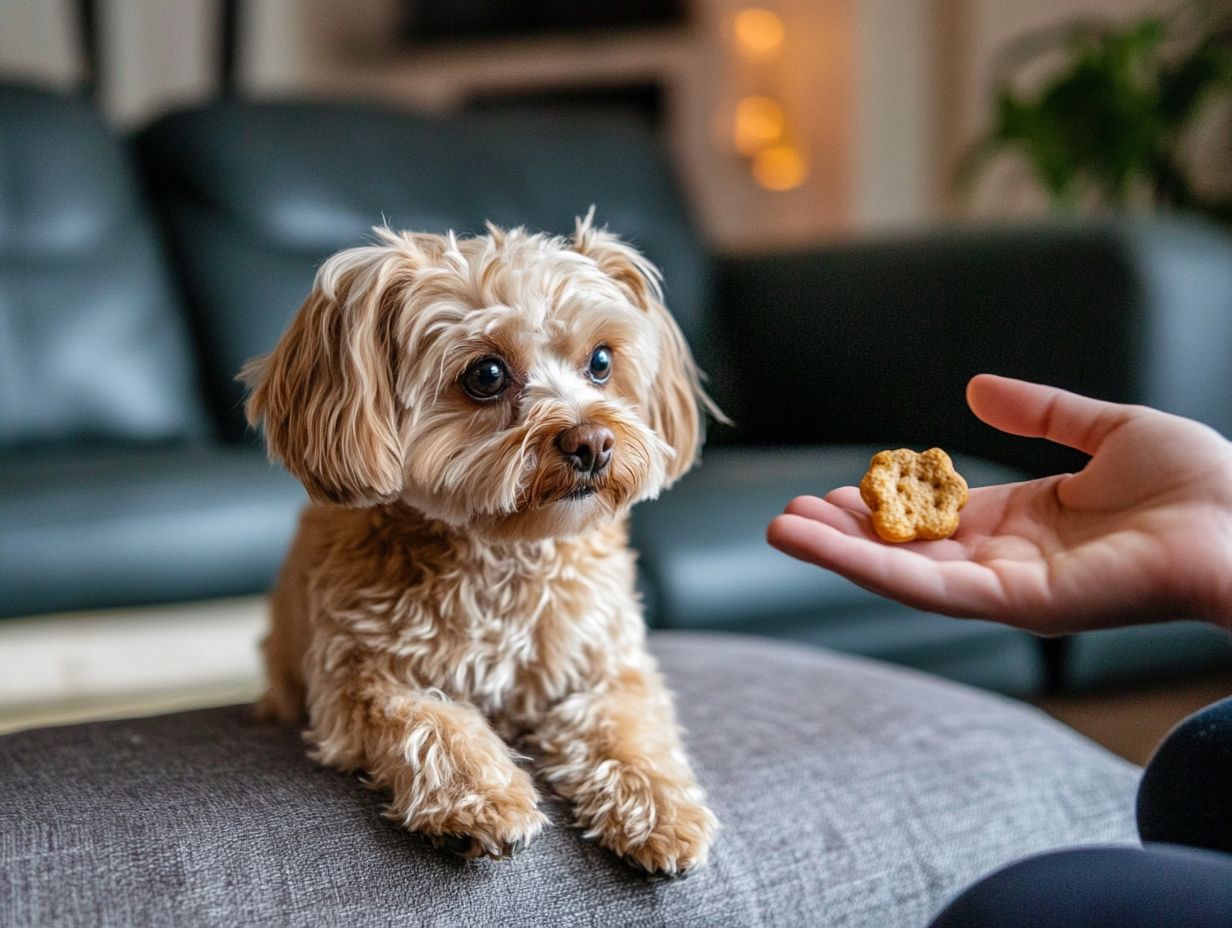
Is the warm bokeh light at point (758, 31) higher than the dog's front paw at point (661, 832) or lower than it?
higher

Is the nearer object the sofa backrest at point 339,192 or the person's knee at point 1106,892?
the person's knee at point 1106,892

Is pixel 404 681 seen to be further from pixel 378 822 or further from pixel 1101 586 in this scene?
pixel 1101 586

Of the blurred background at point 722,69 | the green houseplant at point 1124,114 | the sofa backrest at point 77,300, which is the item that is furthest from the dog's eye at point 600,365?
the blurred background at point 722,69

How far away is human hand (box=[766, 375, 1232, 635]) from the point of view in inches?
29.7

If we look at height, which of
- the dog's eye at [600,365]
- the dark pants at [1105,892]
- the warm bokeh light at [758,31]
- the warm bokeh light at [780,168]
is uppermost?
the warm bokeh light at [758,31]

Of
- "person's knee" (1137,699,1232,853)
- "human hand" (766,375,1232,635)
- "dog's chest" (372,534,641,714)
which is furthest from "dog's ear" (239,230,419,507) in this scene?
"person's knee" (1137,699,1232,853)

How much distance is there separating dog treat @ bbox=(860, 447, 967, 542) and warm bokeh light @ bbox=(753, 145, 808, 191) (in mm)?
3580

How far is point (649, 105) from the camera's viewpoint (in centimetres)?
476

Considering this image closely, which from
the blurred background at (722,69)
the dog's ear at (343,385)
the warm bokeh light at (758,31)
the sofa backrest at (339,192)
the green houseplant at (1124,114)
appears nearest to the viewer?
the dog's ear at (343,385)

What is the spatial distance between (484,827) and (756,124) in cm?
395

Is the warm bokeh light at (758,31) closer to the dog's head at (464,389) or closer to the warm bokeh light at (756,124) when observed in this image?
the warm bokeh light at (756,124)

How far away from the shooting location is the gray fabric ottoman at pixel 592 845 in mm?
870

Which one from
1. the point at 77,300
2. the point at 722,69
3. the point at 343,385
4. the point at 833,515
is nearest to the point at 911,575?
the point at 833,515

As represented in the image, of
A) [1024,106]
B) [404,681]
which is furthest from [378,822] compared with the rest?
[1024,106]
